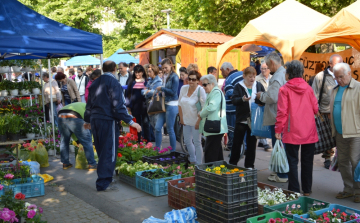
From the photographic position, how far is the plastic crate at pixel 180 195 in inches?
196

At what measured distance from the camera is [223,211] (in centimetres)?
423

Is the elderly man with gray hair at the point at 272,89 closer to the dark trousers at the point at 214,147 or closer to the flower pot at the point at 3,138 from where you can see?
the dark trousers at the point at 214,147

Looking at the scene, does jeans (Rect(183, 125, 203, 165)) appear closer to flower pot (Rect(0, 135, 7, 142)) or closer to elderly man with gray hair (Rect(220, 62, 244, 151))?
elderly man with gray hair (Rect(220, 62, 244, 151))

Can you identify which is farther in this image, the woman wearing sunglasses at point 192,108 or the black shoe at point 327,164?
the black shoe at point 327,164

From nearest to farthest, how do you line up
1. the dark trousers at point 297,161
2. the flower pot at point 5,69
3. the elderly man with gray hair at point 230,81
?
the dark trousers at point 297,161 → the elderly man with gray hair at point 230,81 → the flower pot at point 5,69

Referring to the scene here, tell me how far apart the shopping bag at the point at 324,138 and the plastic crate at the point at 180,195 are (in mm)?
2261

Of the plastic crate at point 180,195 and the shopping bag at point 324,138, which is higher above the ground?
the shopping bag at point 324,138

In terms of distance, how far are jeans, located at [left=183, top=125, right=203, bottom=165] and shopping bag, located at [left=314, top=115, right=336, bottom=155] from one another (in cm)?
202

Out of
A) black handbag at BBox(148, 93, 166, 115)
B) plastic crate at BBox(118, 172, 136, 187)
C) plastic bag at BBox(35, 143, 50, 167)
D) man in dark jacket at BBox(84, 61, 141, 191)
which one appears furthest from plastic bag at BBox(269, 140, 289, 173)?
plastic bag at BBox(35, 143, 50, 167)

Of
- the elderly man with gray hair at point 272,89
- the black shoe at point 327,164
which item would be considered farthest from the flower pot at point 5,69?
the black shoe at point 327,164

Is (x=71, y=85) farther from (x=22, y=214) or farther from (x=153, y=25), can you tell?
(x=153, y=25)

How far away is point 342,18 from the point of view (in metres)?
7.86

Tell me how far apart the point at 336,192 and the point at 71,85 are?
8341mm

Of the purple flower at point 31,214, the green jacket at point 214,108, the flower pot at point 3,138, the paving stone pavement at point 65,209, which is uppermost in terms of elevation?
the green jacket at point 214,108
